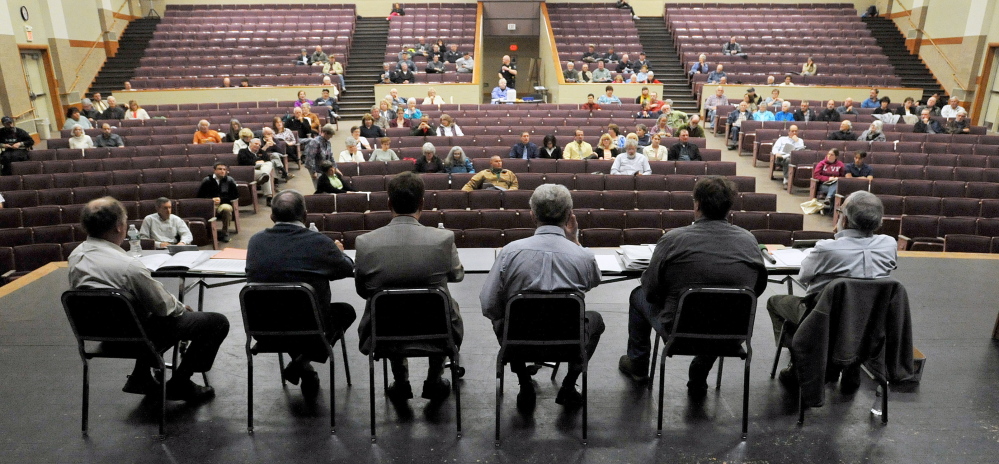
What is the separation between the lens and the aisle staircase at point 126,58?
14656 mm

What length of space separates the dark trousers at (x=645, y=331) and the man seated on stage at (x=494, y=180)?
12.6 feet

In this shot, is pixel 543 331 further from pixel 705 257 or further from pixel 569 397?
pixel 705 257

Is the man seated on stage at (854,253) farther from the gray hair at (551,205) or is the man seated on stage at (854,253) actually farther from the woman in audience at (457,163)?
the woman in audience at (457,163)

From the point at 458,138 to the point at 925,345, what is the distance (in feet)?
22.0

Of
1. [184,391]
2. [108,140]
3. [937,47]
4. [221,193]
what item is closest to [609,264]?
[184,391]

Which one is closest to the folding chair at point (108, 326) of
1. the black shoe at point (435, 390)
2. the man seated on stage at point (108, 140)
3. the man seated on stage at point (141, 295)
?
the man seated on stage at point (141, 295)

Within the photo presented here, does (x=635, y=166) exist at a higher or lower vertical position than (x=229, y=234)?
higher

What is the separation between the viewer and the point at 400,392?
9.55ft

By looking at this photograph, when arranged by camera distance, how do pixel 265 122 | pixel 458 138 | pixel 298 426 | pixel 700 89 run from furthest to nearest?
pixel 700 89
pixel 265 122
pixel 458 138
pixel 298 426

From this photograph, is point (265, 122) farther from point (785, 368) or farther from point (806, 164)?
point (785, 368)

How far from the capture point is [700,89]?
44.5 ft

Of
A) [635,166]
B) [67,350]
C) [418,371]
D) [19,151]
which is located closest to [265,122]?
[19,151]

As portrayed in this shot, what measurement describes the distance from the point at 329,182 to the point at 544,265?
4.72 metres

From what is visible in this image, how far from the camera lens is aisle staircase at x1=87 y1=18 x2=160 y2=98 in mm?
14656
